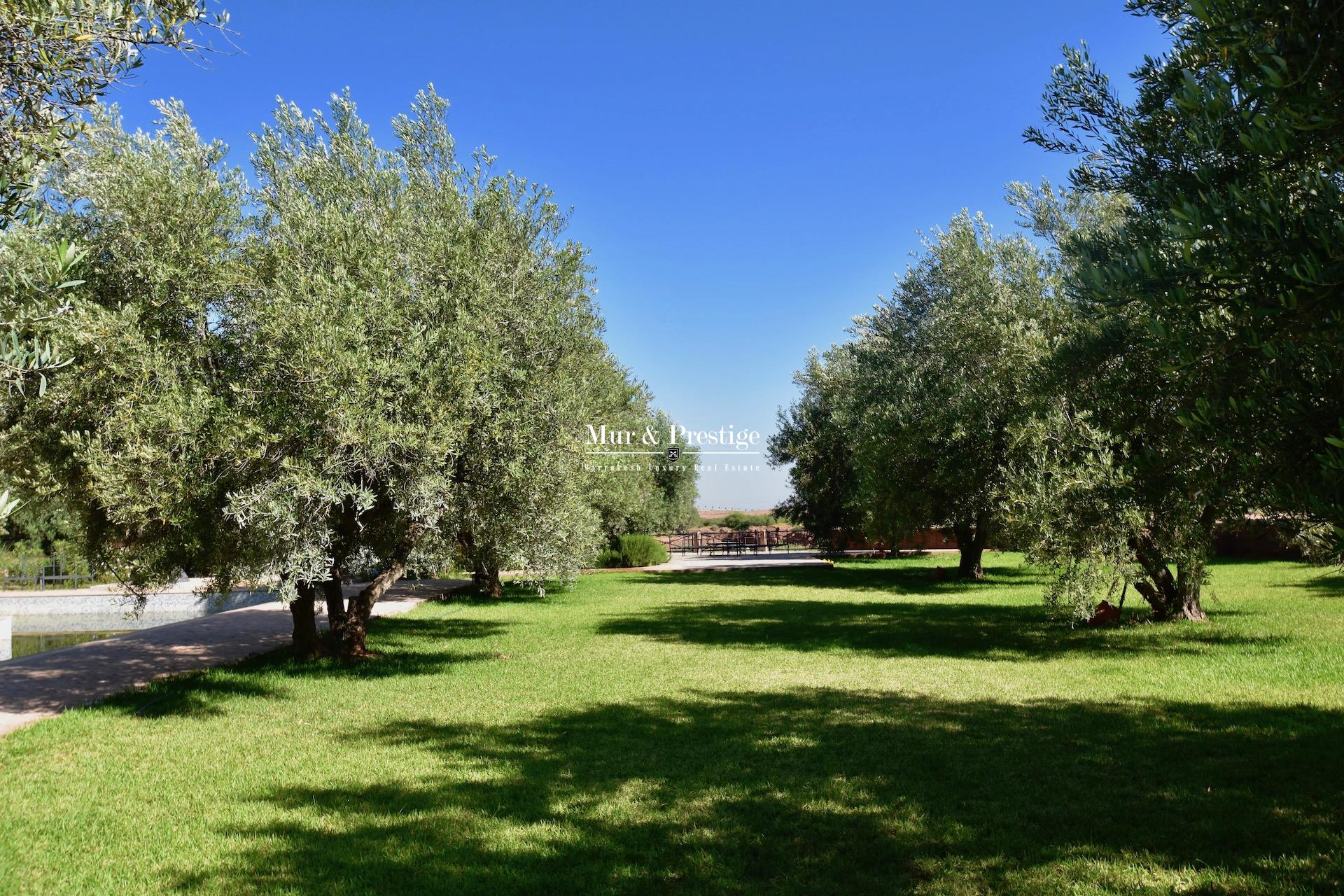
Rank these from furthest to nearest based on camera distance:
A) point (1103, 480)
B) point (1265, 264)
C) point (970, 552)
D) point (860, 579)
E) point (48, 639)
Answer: point (860, 579) → point (970, 552) → point (48, 639) → point (1103, 480) → point (1265, 264)

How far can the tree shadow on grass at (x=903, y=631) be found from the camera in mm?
11828

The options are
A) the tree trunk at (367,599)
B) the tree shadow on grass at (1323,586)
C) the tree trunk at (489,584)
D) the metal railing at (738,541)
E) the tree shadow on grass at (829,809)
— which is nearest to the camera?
the tree shadow on grass at (829,809)

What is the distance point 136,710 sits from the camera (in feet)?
29.3

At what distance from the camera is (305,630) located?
12.0m

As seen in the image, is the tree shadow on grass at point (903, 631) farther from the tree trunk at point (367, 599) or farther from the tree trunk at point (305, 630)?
the tree trunk at point (305, 630)

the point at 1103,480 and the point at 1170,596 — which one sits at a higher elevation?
the point at 1103,480

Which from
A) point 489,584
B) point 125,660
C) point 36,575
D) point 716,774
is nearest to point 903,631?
point 716,774

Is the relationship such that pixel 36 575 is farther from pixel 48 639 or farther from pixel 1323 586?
pixel 1323 586

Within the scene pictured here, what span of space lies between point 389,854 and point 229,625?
1391cm

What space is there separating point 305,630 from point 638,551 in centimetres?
1979

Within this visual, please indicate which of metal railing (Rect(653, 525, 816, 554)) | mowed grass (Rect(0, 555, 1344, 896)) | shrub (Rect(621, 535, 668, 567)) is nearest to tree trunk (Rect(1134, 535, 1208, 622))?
mowed grass (Rect(0, 555, 1344, 896))

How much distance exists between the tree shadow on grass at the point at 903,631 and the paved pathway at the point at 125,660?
661 cm

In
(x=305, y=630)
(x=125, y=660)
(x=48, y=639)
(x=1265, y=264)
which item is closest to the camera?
(x=1265, y=264)

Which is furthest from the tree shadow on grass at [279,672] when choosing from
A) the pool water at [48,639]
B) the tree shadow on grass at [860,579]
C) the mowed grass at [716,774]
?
the tree shadow on grass at [860,579]
